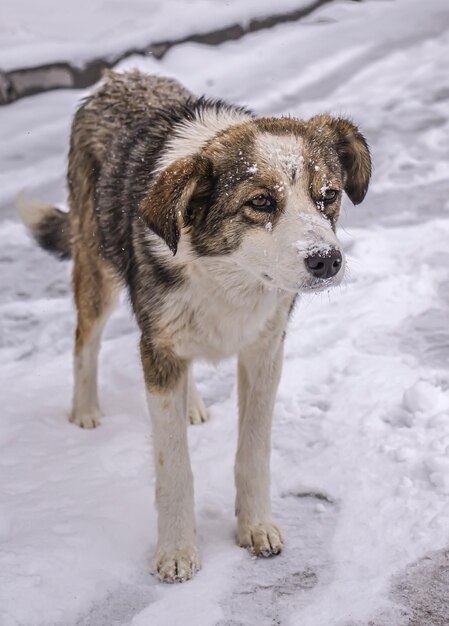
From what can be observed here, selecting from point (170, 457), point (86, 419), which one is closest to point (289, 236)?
point (170, 457)

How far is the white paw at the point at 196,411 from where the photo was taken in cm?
478

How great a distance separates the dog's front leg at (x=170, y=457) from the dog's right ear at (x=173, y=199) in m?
0.57

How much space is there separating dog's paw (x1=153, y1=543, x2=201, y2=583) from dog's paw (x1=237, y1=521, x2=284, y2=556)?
0.22 metres

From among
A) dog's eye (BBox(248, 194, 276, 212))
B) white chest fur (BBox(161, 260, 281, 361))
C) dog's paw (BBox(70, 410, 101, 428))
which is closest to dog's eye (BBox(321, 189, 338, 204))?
dog's eye (BBox(248, 194, 276, 212))

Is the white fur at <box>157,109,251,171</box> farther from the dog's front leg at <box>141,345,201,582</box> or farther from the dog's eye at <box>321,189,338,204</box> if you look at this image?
the dog's front leg at <box>141,345,201,582</box>

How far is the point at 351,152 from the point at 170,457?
1.39 m

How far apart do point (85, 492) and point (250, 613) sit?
1082mm

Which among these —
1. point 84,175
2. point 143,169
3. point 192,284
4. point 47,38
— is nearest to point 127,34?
point 47,38

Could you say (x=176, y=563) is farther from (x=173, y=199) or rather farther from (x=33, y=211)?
(x=33, y=211)

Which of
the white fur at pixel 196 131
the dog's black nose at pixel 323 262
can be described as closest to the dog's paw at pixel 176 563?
the dog's black nose at pixel 323 262

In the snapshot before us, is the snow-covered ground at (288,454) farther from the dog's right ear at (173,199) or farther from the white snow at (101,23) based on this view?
the white snow at (101,23)

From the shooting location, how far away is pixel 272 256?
10.7 feet

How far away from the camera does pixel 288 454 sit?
4391 mm

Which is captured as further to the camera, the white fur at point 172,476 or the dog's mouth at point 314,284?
the white fur at point 172,476
